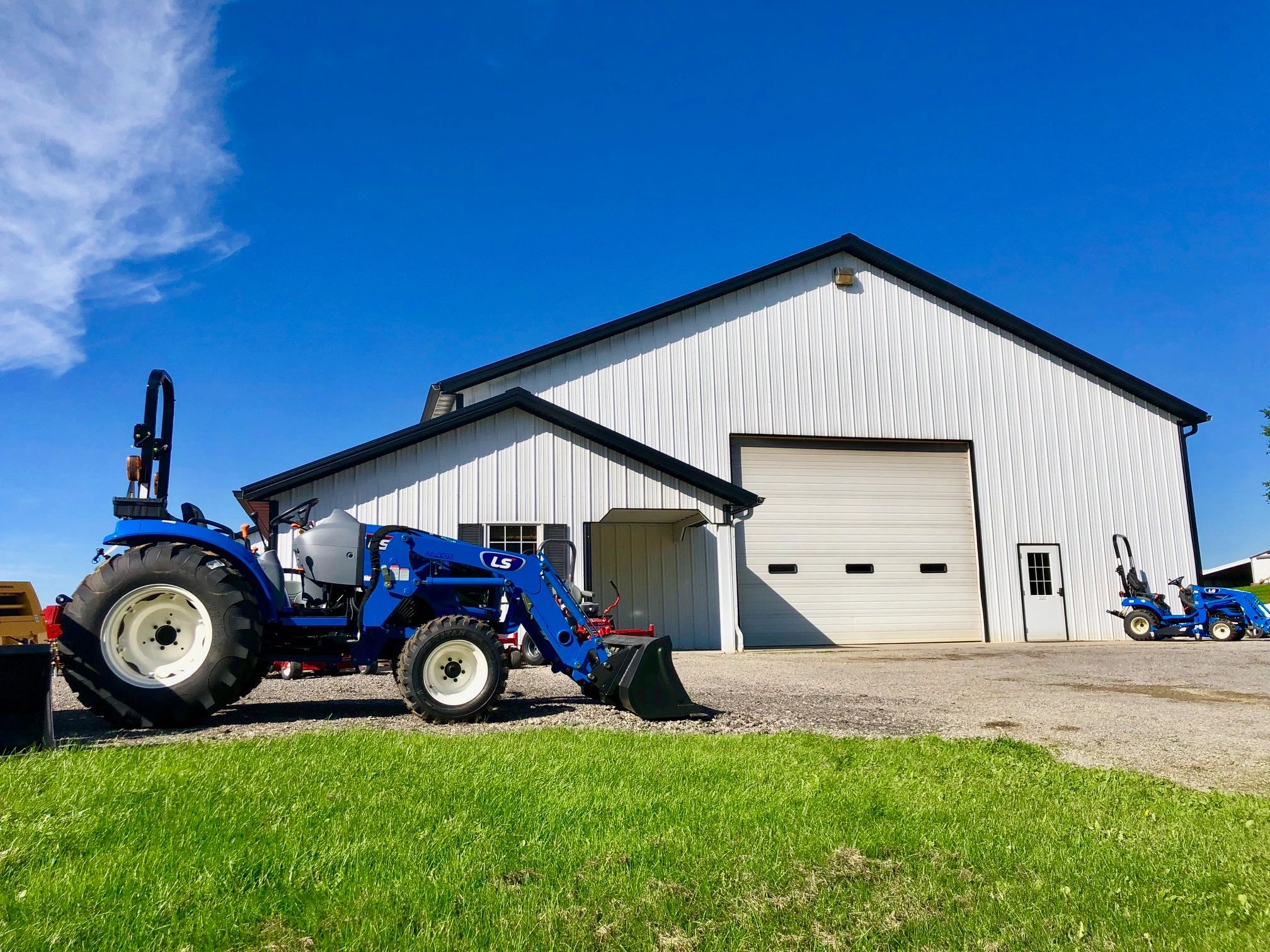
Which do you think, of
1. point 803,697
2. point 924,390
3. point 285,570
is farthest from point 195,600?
point 924,390

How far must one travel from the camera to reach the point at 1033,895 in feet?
9.95

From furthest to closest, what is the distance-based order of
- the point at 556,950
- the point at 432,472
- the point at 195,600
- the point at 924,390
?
the point at 924,390, the point at 432,472, the point at 195,600, the point at 556,950

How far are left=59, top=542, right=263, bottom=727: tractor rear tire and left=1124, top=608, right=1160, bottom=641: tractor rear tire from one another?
64.2ft

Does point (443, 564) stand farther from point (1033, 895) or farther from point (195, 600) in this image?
point (1033, 895)

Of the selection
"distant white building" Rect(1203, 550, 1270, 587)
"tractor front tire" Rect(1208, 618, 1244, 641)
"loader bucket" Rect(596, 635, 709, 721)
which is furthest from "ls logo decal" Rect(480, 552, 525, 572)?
"distant white building" Rect(1203, 550, 1270, 587)

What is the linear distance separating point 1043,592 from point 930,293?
7.53 m

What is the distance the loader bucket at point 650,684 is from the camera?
272 inches

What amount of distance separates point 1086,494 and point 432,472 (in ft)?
51.0

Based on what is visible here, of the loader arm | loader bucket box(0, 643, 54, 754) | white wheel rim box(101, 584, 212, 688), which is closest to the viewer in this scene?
loader bucket box(0, 643, 54, 754)

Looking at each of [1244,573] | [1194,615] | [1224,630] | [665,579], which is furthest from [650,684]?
[1244,573]

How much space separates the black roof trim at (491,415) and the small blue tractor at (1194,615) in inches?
391

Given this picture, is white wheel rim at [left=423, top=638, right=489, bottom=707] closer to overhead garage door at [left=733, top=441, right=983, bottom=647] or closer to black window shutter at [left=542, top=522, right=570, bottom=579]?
black window shutter at [left=542, top=522, right=570, bottom=579]

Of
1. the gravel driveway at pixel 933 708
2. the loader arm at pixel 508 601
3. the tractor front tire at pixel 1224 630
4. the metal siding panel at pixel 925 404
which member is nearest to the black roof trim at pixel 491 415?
the metal siding panel at pixel 925 404

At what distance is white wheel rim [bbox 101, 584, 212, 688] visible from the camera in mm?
6391
